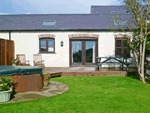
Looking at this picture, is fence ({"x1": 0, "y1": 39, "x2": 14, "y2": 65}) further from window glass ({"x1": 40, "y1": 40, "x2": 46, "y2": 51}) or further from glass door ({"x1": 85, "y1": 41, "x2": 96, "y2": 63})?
glass door ({"x1": 85, "y1": 41, "x2": 96, "y2": 63})

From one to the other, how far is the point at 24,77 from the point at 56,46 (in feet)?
25.2

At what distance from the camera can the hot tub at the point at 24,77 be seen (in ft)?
16.2

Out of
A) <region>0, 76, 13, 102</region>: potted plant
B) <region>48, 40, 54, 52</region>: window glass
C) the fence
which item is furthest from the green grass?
<region>48, 40, 54, 52</region>: window glass

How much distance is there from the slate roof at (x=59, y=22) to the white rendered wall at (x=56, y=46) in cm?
51

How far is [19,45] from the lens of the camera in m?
12.9

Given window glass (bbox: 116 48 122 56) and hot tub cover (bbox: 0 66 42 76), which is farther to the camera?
window glass (bbox: 116 48 122 56)

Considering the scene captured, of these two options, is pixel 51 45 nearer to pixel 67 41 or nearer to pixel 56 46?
pixel 56 46

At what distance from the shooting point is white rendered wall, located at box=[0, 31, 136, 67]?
41.0 ft

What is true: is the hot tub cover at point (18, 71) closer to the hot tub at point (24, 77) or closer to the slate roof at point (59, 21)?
the hot tub at point (24, 77)

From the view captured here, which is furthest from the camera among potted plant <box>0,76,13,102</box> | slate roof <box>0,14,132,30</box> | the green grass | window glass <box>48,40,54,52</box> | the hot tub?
window glass <box>48,40,54,52</box>

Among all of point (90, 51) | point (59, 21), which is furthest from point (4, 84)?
point (59, 21)

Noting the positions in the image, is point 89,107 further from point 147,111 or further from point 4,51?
point 4,51

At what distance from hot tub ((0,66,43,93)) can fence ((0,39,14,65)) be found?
574 centimetres

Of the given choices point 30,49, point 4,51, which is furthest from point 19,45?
point 4,51
